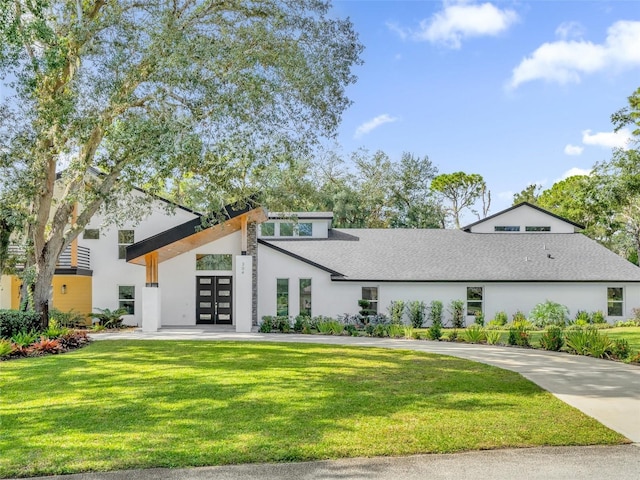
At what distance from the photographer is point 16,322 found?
1580 cm

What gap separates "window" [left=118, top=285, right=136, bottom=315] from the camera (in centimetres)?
→ 2388

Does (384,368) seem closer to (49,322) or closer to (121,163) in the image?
(121,163)

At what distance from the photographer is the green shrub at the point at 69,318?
2182 centimetres

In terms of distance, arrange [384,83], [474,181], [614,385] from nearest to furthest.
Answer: [614,385] → [384,83] → [474,181]

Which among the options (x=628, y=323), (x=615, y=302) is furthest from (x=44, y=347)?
(x=615, y=302)

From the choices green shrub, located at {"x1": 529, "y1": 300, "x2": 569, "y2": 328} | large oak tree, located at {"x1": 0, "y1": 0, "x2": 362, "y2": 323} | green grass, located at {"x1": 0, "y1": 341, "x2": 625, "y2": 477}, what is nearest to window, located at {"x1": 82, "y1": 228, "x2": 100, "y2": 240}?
large oak tree, located at {"x1": 0, "y1": 0, "x2": 362, "y2": 323}

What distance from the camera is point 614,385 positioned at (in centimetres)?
993

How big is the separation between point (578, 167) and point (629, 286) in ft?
89.0

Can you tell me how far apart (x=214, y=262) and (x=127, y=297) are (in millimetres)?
4269

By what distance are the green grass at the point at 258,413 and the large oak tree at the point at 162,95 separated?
567 cm

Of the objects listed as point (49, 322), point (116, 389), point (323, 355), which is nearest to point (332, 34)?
point (323, 355)

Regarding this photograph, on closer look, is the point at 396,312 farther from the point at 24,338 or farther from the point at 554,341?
the point at 24,338

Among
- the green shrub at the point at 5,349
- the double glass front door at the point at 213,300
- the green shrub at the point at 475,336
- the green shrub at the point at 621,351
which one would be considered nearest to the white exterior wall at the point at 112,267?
the double glass front door at the point at 213,300

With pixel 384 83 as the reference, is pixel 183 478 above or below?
below
